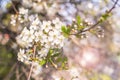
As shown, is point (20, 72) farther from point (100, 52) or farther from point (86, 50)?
point (100, 52)

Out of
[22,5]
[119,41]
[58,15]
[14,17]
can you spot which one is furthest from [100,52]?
[14,17]

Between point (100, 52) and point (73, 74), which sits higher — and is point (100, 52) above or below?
below

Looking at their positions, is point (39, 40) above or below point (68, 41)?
above

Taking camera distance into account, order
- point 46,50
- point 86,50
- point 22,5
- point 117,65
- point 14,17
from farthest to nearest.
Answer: point 117,65 < point 86,50 < point 22,5 < point 14,17 < point 46,50

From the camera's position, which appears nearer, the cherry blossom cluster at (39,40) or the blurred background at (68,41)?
the cherry blossom cluster at (39,40)

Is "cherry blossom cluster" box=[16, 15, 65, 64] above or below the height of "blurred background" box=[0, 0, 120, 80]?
above

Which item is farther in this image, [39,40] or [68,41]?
[68,41]

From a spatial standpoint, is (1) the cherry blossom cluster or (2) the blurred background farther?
(2) the blurred background

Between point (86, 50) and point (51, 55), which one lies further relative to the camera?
point (86, 50)

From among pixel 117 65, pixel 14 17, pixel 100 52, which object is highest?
pixel 14 17

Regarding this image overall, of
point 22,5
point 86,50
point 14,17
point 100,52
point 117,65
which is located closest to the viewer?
point 14,17

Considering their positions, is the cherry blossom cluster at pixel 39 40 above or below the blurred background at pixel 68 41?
above
